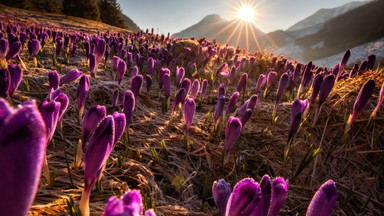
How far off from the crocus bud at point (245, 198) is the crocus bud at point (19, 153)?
0.64 m

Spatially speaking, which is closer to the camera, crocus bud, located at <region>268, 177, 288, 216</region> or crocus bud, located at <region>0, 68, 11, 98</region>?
crocus bud, located at <region>268, 177, 288, 216</region>

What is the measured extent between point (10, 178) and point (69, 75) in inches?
82.1

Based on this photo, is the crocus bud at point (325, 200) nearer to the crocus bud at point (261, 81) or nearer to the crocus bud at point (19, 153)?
the crocus bud at point (19, 153)

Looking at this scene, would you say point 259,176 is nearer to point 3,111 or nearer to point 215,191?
Answer: point 215,191

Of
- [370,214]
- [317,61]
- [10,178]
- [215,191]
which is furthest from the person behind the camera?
[317,61]

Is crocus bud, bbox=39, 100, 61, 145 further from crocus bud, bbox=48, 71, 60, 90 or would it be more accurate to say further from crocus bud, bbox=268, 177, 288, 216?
crocus bud, bbox=268, 177, 288, 216

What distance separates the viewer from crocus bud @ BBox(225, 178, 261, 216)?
0.77 metres

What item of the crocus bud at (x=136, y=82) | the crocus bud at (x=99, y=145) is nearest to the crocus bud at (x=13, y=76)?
the crocus bud at (x=136, y=82)

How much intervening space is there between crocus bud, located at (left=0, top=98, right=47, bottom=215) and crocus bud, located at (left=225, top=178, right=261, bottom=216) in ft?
2.09

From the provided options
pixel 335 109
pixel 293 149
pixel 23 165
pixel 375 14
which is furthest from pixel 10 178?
pixel 375 14

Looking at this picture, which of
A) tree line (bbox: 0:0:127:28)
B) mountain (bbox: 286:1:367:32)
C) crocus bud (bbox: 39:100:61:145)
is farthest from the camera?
mountain (bbox: 286:1:367:32)

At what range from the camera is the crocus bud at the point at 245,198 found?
30.3 inches

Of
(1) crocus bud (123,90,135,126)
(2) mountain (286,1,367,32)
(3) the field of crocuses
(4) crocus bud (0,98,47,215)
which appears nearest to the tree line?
(3) the field of crocuses

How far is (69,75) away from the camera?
2.22 meters
